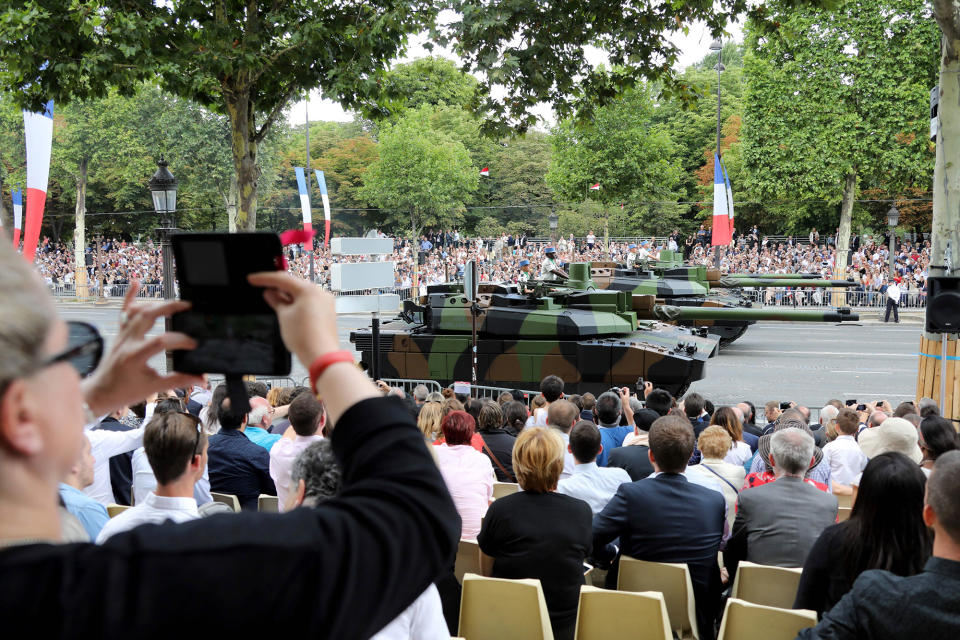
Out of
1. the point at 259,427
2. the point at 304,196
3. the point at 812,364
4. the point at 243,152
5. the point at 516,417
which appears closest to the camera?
the point at 259,427

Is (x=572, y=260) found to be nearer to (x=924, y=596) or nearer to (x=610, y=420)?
(x=610, y=420)

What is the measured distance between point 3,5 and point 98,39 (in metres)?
1.04

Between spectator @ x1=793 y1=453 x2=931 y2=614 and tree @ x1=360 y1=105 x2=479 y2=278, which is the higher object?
tree @ x1=360 y1=105 x2=479 y2=278

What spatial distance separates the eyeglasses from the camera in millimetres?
1218

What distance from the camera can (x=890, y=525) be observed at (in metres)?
4.03

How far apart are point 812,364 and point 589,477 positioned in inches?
684

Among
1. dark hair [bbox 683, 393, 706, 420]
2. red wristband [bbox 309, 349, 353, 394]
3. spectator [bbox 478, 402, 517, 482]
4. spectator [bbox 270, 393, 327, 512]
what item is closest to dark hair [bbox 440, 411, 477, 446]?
spectator [bbox 270, 393, 327, 512]

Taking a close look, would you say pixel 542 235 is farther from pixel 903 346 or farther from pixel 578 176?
pixel 903 346

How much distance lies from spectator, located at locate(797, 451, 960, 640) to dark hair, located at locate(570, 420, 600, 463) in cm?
332

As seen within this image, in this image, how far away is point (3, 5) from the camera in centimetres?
1061

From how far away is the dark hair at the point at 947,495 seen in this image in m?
3.04

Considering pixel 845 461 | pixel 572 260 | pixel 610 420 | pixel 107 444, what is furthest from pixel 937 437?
pixel 572 260

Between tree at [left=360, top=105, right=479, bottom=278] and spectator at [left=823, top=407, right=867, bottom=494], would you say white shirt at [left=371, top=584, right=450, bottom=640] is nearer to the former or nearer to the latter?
spectator at [left=823, top=407, right=867, bottom=494]

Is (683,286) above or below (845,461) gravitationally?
above
